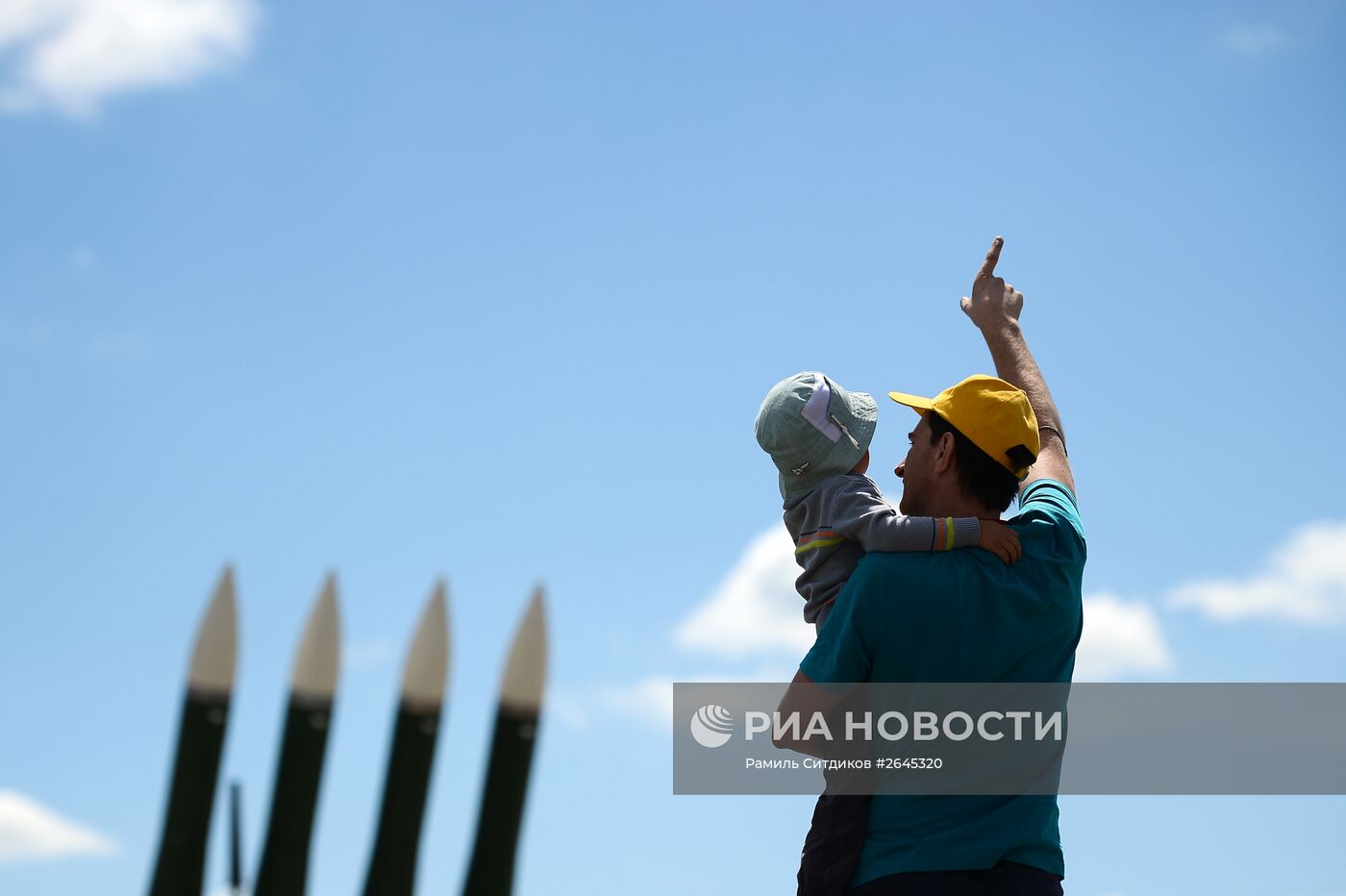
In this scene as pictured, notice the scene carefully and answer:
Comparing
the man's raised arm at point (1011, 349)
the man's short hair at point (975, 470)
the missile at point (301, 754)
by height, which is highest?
the man's raised arm at point (1011, 349)

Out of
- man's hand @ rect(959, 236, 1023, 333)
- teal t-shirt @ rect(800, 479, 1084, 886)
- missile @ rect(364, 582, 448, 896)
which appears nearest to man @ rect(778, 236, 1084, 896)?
teal t-shirt @ rect(800, 479, 1084, 886)

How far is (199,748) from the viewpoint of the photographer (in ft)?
13.3

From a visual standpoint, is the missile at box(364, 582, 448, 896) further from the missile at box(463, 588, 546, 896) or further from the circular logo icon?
the circular logo icon

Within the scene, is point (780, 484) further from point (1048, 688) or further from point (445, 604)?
point (445, 604)

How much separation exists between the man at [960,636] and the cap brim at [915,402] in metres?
0.02

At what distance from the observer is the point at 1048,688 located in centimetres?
539

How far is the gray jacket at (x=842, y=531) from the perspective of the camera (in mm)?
5504

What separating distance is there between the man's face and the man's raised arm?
0.62m

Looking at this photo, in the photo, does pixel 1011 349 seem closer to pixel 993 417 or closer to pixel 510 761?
pixel 993 417

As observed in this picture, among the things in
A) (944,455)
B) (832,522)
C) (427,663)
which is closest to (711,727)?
(832,522)

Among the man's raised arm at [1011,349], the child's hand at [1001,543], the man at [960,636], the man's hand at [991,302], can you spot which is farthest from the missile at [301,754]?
the man's hand at [991,302]

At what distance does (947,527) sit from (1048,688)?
701mm

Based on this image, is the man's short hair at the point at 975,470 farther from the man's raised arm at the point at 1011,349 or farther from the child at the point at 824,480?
the man's raised arm at the point at 1011,349

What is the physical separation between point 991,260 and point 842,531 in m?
1.92
